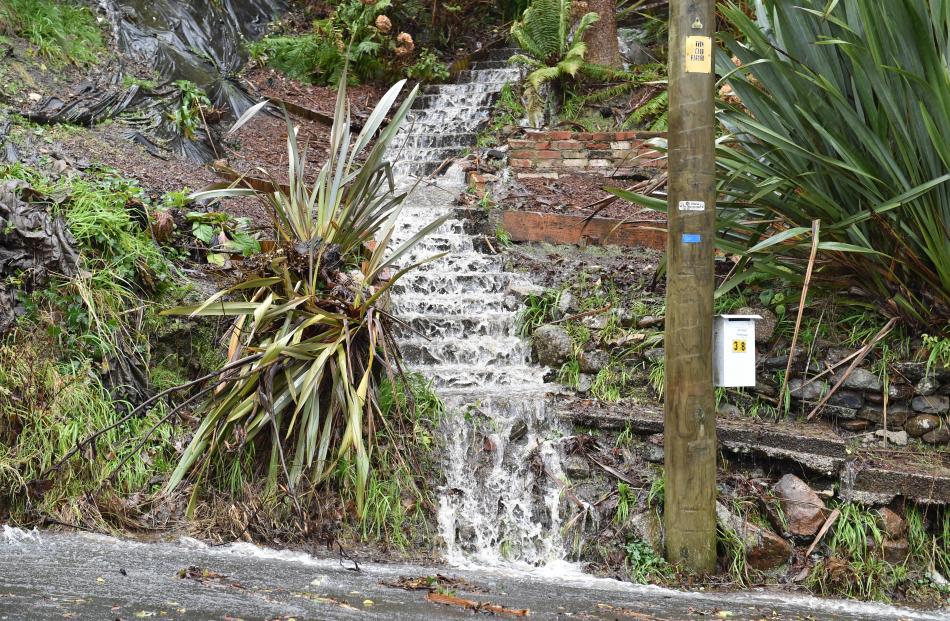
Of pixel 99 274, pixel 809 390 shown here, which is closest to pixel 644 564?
pixel 809 390

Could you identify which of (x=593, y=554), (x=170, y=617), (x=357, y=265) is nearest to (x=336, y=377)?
(x=357, y=265)

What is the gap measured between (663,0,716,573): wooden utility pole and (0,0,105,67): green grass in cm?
640

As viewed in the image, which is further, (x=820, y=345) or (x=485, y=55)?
(x=485, y=55)

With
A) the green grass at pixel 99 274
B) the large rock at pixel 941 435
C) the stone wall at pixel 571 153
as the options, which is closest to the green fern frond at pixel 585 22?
the stone wall at pixel 571 153

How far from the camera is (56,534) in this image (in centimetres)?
380

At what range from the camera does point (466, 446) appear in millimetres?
4520

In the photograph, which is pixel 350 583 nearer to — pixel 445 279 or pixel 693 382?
pixel 693 382

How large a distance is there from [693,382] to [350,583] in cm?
164

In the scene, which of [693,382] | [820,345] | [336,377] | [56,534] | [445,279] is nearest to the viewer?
[693,382]

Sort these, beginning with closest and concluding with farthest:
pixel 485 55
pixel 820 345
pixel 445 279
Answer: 1. pixel 820 345
2. pixel 445 279
3. pixel 485 55

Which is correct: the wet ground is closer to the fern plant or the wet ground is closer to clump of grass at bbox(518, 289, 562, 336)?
clump of grass at bbox(518, 289, 562, 336)

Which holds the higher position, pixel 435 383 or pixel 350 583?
pixel 435 383

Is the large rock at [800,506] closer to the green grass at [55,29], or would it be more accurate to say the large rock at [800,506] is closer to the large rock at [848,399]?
the large rock at [848,399]

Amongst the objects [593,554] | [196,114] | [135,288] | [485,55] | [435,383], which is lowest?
[593,554]
